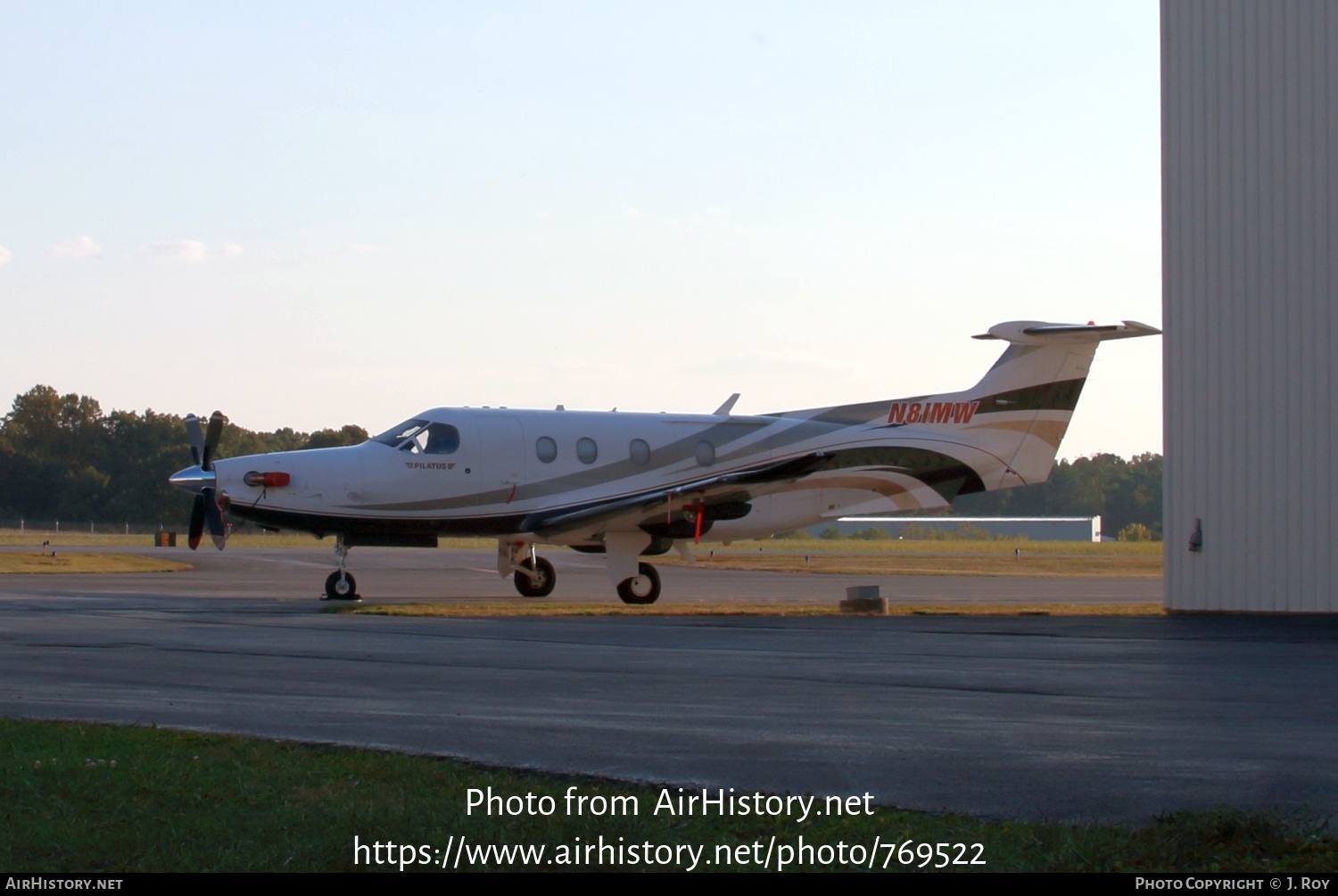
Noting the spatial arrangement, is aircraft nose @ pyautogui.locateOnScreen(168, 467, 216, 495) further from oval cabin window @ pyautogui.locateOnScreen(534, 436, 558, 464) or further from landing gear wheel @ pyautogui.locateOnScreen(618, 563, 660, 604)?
landing gear wheel @ pyautogui.locateOnScreen(618, 563, 660, 604)

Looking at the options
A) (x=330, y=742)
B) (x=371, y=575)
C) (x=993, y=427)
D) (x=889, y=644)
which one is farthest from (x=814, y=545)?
(x=330, y=742)

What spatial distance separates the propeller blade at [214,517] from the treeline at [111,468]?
55.1 m

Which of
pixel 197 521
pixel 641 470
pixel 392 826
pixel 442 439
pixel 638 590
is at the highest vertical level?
pixel 442 439

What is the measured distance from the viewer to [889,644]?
1557 cm

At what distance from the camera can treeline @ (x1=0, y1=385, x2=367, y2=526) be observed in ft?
289

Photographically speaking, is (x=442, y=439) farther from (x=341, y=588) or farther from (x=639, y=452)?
(x=639, y=452)

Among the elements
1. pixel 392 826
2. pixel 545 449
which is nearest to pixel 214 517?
pixel 545 449

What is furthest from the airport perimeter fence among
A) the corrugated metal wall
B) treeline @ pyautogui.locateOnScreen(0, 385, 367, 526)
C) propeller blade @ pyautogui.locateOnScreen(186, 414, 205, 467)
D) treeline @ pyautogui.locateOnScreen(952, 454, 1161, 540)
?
treeline @ pyautogui.locateOnScreen(952, 454, 1161, 540)

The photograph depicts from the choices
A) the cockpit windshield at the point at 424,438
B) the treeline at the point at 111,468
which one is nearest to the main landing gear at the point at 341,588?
the cockpit windshield at the point at 424,438

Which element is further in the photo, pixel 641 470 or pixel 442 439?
pixel 641 470

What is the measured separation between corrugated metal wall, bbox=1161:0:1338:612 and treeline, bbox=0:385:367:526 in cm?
6016

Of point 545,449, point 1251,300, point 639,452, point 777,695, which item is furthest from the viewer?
point 639,452

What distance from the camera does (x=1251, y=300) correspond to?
22.9 meters

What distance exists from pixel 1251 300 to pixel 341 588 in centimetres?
1548
